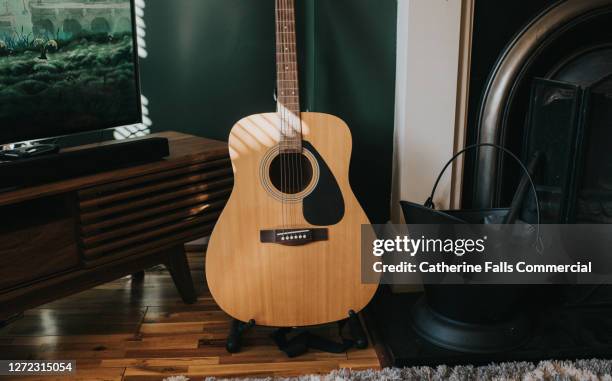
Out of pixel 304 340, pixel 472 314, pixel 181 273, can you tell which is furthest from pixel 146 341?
pixel 472 314

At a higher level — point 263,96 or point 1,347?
point 263,96

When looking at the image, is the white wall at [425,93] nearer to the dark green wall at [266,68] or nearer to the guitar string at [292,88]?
the dark green wall at [266,68]

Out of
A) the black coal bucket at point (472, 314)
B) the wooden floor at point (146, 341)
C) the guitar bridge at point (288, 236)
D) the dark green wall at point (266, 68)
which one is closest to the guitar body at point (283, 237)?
the guitar bridge at point (288, 236)

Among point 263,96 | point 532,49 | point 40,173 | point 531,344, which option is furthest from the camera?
point 263,96

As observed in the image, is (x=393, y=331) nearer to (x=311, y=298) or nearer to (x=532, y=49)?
(x=311, y=298)

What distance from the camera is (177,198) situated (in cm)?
201

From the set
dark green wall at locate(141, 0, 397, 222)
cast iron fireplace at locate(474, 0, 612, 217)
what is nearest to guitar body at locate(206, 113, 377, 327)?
dark green wall at locate(141, 0, 397, 222)

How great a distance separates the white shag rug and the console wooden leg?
18.6 inches

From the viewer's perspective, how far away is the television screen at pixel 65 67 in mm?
1713

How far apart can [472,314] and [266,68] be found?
1.24m

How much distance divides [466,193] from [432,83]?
0.43 m

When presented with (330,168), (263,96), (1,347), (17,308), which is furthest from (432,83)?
(1,347)

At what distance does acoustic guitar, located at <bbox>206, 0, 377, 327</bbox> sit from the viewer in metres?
1.83

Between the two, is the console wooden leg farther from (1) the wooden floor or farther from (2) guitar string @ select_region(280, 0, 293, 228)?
(2) guitar string @ select_region(280, 0, 293, 228)
